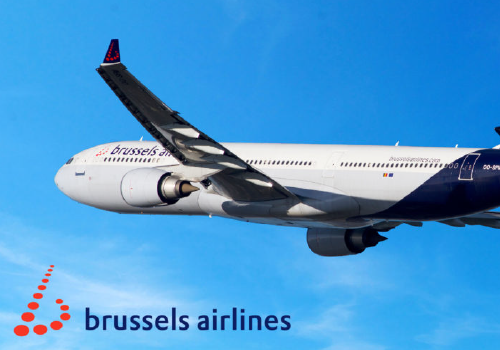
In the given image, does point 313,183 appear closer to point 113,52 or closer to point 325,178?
point 325,178

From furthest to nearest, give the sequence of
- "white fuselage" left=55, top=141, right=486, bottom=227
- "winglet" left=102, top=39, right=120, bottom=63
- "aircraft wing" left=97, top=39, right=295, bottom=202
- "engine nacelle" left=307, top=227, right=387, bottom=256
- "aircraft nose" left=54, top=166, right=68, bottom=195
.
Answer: "aircraft nose" left=54, top=166, right=68, bottom=195 < "engine nacelle" left=307, top=227, right=387, bottom=256 < "white fuselage" left=55, top=141, right=486, bottom=227 < "aircraft wing" left=97, top=39, right=295, bottom=202 < "winglet" left=102, top=39, right=120, bottom=63

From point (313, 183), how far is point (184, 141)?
6633 millimetres

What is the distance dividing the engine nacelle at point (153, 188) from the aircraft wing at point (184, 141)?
118 cm

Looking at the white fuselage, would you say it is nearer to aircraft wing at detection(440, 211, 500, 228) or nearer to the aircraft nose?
the aircraft nose

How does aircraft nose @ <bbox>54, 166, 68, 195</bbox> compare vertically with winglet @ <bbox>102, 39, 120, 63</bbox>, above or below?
above

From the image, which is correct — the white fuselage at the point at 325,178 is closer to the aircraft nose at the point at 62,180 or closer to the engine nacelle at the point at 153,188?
the engine nacelle at the point at 153,188

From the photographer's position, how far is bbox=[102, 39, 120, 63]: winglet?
22562 millimetres

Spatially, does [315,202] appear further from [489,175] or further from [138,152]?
[138,152]

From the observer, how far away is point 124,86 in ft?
77.2

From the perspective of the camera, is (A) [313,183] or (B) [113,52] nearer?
(B) [113,52]

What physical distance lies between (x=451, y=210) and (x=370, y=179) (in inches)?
121

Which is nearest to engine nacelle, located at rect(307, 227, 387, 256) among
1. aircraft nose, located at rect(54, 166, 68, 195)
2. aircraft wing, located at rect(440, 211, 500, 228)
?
aircraft wing, located at rect(440, 211, 500, 228)

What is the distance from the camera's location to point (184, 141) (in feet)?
83.6

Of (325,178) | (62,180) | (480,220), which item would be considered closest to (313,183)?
(325,178)
